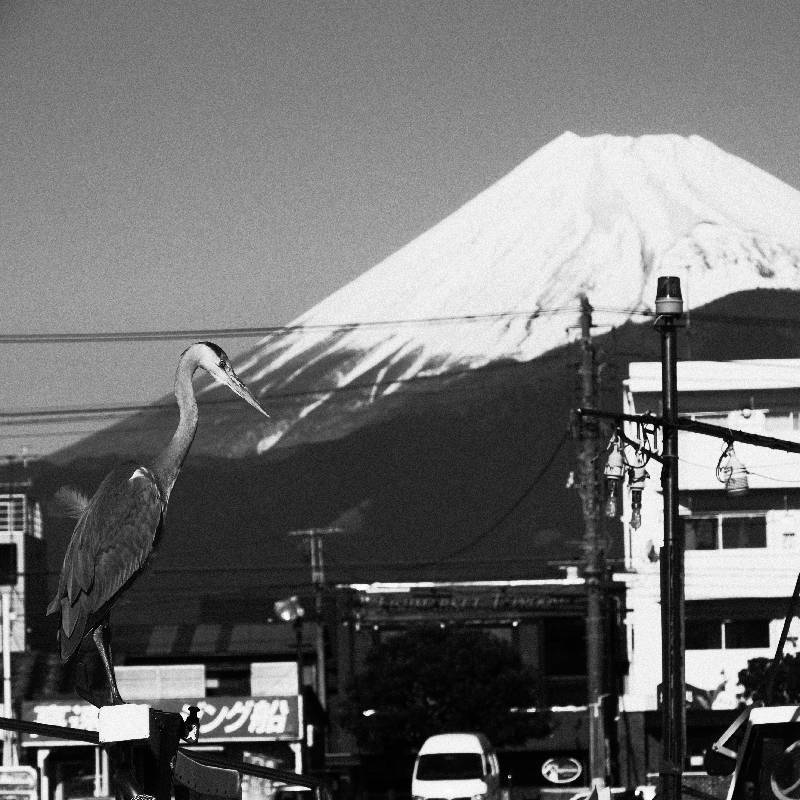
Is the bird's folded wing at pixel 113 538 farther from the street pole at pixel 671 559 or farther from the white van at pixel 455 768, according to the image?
the white van at pixel 455 768

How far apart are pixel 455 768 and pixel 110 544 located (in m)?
32.3

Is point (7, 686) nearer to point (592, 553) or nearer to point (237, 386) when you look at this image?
point (592, 553)

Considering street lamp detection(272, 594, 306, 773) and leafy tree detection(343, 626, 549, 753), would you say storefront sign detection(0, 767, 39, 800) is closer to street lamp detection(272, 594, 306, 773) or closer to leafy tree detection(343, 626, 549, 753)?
street lamp detection(272, 594, 306, 773)

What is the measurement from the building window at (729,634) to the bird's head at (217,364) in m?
54.9

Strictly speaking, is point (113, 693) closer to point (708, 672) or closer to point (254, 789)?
point (254, 789)

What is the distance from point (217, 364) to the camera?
9.54 m

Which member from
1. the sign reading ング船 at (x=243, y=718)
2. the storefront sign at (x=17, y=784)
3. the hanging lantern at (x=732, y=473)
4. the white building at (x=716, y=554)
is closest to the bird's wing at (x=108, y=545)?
the hanging lantern at (x=732, y=473)

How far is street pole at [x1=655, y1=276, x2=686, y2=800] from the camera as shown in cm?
1838

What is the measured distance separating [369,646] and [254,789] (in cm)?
2634

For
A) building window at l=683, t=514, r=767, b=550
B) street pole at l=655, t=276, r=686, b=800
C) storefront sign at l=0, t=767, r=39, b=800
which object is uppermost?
street pole at l=655, t=276, r=686, b=800

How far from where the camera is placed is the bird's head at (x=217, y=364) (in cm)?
953

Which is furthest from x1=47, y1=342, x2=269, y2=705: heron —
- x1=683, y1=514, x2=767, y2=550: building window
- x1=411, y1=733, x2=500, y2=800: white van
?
x1=683, y1=514, x2=767, y2=550: building window

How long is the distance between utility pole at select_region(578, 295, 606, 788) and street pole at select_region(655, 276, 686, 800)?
72.4 feet

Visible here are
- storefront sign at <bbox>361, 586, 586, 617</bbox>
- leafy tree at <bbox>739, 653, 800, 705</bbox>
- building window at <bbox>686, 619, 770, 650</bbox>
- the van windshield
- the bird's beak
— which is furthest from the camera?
storefront sign at <bbox>361, 586, 586, 617</bbox>
